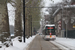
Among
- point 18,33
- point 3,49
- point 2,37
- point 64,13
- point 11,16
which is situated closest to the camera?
point 3,49

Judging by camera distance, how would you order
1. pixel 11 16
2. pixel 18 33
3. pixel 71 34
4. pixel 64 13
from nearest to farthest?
pixel 18 33 → pixel 11 16 → pixel 71 34 → pixel 64 13

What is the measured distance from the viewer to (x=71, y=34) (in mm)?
45594

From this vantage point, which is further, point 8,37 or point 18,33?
point 18,33

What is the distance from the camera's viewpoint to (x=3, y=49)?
35.9 ft

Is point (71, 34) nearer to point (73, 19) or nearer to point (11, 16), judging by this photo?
point (73, 19)

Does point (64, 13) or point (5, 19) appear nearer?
point (5, 19)

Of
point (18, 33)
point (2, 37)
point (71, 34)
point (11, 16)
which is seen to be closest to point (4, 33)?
point (2, 37)

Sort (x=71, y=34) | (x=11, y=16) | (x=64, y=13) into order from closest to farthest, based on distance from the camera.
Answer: (x=11, y=16), (x=71, y=34), (x=64, y=13)

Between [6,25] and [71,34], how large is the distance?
35.6 m

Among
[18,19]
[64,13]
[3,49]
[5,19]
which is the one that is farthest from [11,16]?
[64,13]

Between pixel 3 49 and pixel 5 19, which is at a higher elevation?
pixel 5 19

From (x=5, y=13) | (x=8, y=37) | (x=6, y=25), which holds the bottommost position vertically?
(x=8, y=37)

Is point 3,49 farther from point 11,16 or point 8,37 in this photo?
point 11,16

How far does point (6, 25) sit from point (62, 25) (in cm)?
4152
